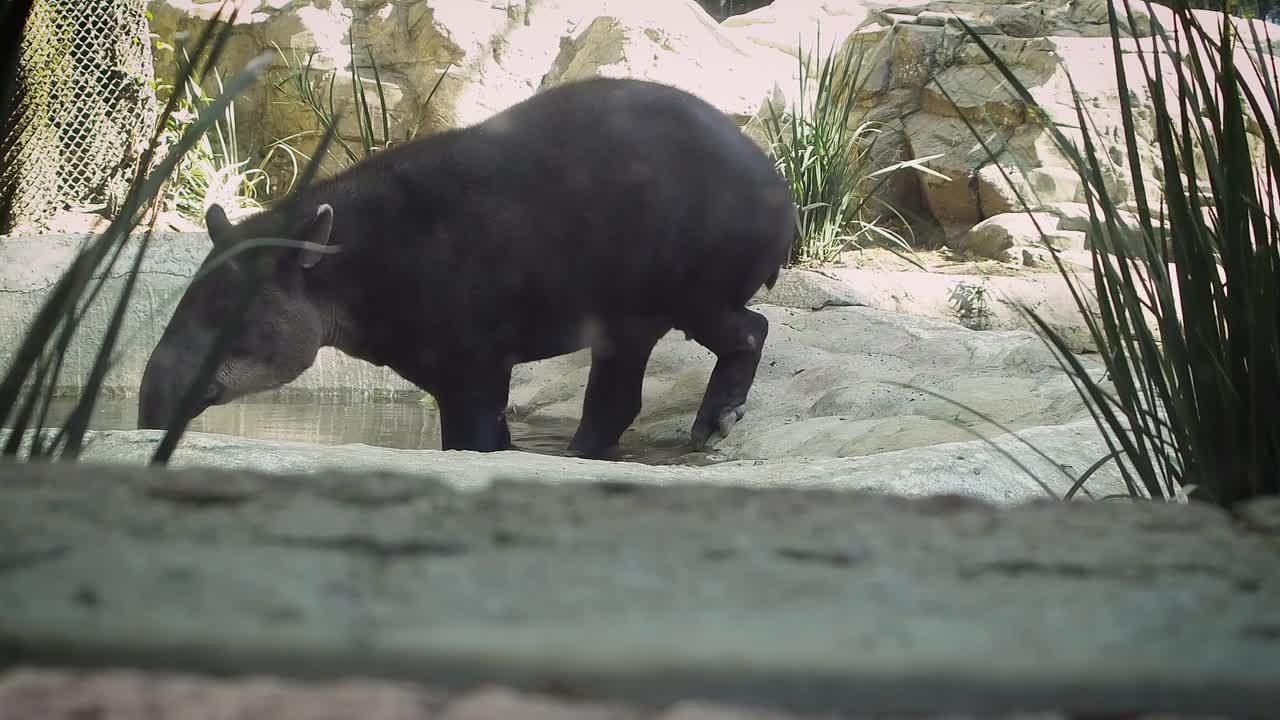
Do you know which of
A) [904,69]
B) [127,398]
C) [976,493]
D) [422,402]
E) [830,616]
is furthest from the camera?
[904,69]

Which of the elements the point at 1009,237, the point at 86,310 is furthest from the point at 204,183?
the point at 86,310

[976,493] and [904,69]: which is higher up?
[904,69]

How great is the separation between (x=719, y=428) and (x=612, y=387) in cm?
46

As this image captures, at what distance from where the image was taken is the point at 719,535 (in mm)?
780

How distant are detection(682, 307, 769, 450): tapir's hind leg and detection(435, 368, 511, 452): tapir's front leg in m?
0.94

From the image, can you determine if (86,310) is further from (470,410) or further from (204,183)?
(204,183)

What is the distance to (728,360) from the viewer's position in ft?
15.4

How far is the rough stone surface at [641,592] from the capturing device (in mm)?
582

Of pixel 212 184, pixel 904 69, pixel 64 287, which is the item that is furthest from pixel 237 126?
pixel 64 287

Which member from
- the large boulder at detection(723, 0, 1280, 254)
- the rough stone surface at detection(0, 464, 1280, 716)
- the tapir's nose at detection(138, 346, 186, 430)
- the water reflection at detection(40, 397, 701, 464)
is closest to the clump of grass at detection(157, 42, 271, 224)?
the water reflection at detection(40, 397, 701, 464)

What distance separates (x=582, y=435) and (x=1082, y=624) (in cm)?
378

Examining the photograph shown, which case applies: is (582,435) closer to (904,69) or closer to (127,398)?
(127,398)

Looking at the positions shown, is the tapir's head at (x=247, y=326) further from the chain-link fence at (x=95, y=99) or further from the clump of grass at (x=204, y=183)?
the clump of grass at (x=204, y=183)

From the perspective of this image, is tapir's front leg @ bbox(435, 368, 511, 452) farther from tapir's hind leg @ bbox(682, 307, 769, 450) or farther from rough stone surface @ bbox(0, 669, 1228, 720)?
rough stone surface @ bbox(0, 669, 1228, 720)
